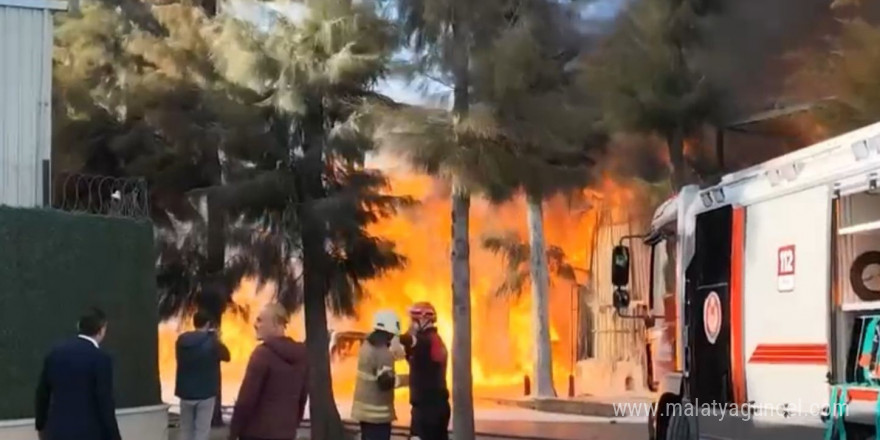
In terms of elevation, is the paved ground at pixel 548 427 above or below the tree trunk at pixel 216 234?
below

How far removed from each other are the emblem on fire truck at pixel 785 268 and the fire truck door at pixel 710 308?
1028 millimetres

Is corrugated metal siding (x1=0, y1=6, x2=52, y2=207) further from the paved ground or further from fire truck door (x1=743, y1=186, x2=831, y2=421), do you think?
fire truck door (x1=743, y1=186, x2=831, y2=421)

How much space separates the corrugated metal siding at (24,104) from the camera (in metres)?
13.5

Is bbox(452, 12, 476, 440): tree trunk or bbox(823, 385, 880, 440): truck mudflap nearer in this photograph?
bbox(823, 385, 880, 440): truck mudflap

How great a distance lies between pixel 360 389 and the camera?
10.2 m

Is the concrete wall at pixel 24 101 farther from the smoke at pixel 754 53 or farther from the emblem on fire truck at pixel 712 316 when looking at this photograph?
the smoke at pixel 754 53

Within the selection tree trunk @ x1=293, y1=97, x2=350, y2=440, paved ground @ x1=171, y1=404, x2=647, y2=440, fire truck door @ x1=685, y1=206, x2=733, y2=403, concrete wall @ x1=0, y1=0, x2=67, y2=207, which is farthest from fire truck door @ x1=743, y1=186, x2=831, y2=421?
paved ground @ x1=171, y1=404, x2=647, y2=440

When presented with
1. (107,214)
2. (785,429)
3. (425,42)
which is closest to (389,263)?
(425,42)

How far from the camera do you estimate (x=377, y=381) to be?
33.2 ft

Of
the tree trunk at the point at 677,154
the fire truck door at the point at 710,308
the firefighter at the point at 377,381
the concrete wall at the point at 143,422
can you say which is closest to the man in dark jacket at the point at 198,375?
the concrete wall at the point at 143,422

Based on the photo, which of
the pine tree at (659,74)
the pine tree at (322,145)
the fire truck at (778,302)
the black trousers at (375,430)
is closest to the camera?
the fire truck at (778,302)

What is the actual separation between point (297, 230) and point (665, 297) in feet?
22.0

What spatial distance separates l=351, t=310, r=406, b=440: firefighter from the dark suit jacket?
8.69ft

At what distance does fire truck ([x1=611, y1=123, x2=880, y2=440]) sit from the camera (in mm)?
7754
